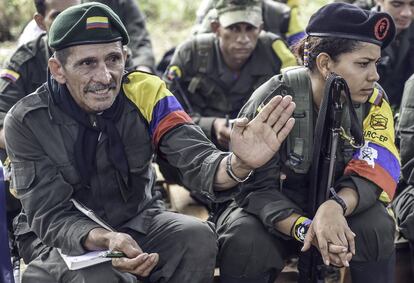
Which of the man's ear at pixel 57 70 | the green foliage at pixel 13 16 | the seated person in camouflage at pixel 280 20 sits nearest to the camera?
the man's ear at pixel 57 70

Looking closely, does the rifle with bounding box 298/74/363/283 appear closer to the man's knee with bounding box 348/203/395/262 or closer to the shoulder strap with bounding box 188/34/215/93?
the man's knee with bounding box 348/203/395/262

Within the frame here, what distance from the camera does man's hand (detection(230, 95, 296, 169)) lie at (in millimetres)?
2906

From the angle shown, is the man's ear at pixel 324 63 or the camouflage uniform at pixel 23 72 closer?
the man's ear at pixel 324 63

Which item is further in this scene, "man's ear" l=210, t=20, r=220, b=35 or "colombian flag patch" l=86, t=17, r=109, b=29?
"man's ear" l=210, t=20, r=220, b=35

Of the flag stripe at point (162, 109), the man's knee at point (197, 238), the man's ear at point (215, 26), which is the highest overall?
the flag stripe at point (162, 109)

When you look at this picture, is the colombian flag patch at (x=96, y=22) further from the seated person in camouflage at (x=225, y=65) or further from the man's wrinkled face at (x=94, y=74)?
the seated person in camouflage at (x=225, y=65)

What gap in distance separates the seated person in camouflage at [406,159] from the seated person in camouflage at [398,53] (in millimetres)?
1078

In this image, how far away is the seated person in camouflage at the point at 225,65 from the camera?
15.8ft

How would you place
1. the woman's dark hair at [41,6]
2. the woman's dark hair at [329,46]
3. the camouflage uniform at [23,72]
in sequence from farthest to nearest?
the woman's dark hair at [41,6]
the camouflage uniform at [23,72]
the woman's dark hair at [329,46]

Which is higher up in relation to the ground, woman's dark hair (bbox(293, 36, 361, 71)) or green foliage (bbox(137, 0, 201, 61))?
woman's dark hair (bbox(293, 36, 361, 71))

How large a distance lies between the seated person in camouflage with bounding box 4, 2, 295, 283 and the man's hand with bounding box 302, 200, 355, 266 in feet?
1.25

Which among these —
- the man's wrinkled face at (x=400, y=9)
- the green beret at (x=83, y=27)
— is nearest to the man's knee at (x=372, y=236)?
the green beret at (x=83, y=27)

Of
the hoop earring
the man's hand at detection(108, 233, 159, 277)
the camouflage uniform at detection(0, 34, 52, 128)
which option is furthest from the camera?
the camouflage uniform at detection(0, 34, 52, 128)

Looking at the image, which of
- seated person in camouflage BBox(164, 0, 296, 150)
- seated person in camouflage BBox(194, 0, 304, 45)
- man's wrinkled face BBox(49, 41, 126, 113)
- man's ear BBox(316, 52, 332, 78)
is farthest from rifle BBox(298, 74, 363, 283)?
seated person in camouflage BBox(194, 0, 304, 45)
